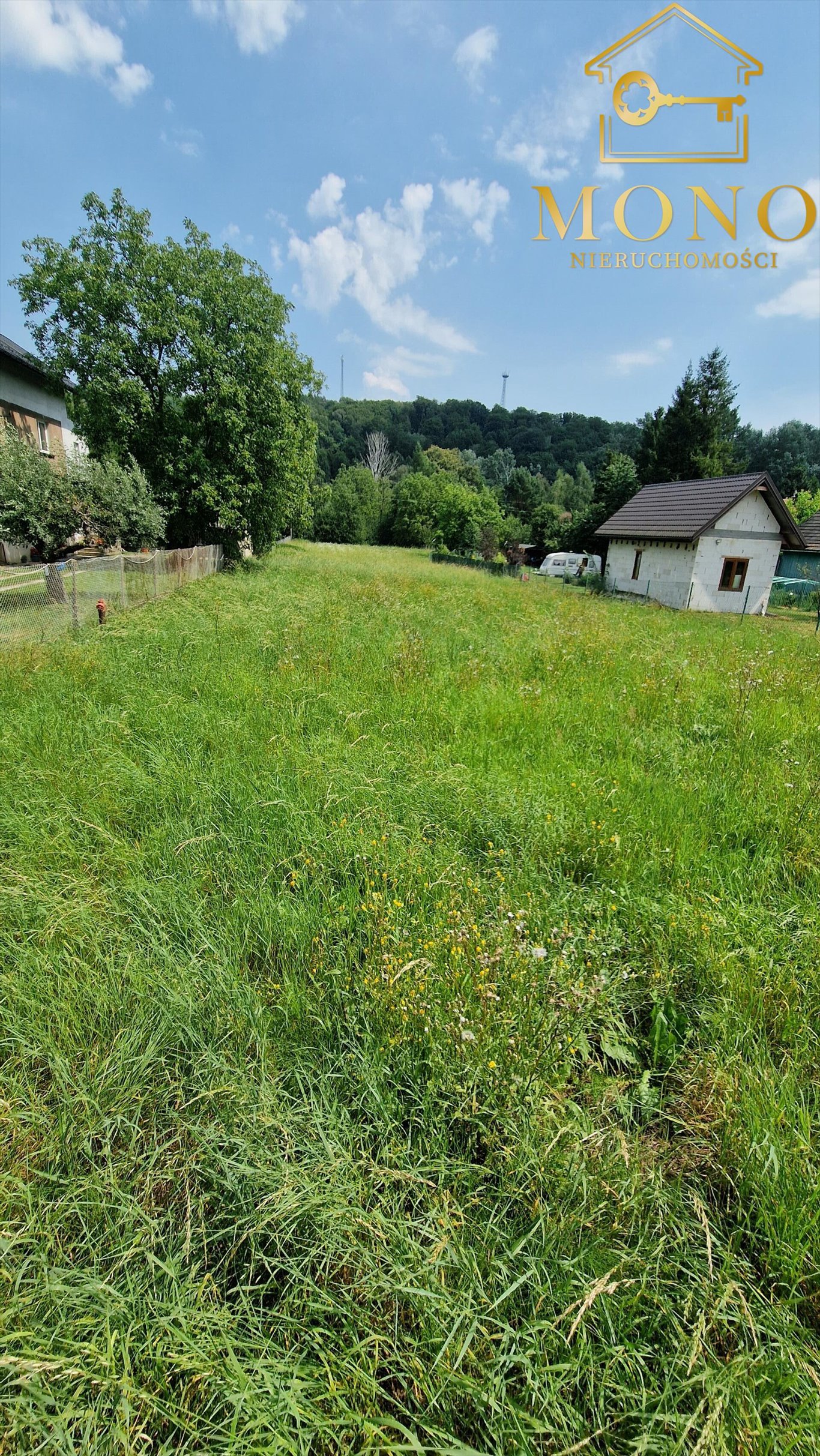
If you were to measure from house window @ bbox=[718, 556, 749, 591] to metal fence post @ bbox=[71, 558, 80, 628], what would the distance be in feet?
70.0

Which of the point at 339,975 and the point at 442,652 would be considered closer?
the point at 339,975

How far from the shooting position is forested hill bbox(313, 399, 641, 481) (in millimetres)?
93500

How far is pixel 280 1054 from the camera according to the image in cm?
210

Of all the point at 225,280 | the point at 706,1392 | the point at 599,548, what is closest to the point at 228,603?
the point at 706,1392

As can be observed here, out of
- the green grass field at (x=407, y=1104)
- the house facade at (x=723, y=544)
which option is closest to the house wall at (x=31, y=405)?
the green grass field at (x=407, y=1104)

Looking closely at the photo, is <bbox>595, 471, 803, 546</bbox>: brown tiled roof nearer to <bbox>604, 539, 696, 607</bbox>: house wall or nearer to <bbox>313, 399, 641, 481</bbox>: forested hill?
<bbox>604, 539, 696, 607</bbox>: house wall

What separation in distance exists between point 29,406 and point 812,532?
118 ft

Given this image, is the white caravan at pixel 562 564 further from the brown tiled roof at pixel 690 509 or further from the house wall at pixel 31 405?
the house wall at pixel 31 405

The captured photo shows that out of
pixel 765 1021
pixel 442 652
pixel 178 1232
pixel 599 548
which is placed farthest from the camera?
pixel 599 548

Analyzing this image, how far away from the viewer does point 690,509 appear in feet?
71.3

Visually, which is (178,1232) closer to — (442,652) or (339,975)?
(339,975)

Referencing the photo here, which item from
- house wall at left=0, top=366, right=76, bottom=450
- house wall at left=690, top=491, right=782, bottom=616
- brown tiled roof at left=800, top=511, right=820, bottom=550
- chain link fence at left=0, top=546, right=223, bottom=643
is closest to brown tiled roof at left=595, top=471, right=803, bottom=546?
house wall at left=690, top=491, right=782, bottom=616

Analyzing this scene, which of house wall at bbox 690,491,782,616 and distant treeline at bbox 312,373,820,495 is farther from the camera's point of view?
distant treeline at bbox 312,373,820,495

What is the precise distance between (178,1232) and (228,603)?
35.4ft
